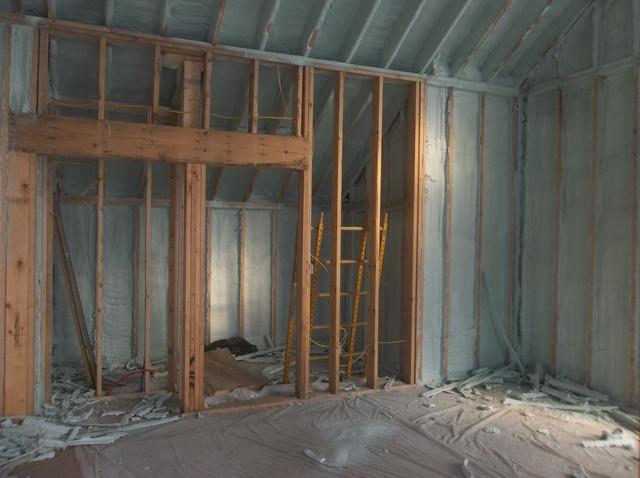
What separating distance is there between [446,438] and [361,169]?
390 cm

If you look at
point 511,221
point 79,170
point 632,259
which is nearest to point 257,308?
point 79,170

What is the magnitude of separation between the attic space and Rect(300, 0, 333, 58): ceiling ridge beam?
0.02 meters

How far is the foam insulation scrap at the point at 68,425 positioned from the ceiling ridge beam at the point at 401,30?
4379 millimetres

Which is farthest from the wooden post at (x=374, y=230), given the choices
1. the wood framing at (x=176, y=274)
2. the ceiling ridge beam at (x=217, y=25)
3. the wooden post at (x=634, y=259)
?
the wooden post at (x=634, y=259)

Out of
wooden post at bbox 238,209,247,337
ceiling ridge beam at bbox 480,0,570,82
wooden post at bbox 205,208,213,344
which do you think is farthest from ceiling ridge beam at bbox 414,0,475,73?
wooden post at bbox 205,208,213,344

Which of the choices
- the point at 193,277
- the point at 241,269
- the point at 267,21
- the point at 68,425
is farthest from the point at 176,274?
the point at 267,21

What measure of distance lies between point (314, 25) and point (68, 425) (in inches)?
176

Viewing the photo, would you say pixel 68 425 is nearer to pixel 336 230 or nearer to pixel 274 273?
pixel 336 230

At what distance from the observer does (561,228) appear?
595 cm

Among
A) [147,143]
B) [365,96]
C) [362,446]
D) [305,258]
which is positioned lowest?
[362,446]

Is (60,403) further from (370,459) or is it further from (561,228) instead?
(561,228)

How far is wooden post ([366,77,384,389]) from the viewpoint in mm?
5664

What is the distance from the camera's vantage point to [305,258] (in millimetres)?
5352

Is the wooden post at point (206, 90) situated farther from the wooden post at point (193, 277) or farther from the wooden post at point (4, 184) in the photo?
the wooden post at point (4, 184)
